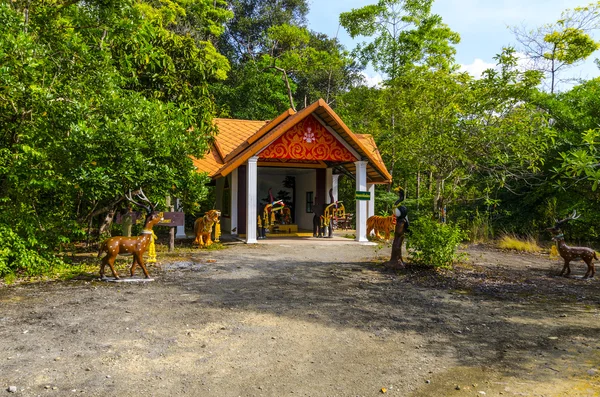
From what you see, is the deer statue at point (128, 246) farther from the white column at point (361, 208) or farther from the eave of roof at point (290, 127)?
the white column at point (361, 208)

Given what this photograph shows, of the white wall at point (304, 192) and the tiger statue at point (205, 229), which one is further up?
the white wall at point (304, 192)

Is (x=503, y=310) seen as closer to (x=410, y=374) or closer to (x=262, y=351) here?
(x=410, y=374)

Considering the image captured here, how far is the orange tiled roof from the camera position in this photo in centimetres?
1365

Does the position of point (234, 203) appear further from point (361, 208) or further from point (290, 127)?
point (361, 208)

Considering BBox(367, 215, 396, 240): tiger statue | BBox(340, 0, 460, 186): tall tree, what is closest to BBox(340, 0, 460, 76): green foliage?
BBox(340, 0, 460, 186): tall tree

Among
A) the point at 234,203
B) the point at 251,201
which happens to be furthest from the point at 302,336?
the point at 234,203

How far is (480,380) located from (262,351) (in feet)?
6.48

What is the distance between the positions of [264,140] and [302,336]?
9.33m

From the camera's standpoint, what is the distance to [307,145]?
14445 millimetres

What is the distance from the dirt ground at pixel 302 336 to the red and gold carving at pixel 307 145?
636 centimetres

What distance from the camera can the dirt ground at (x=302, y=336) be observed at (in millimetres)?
3650

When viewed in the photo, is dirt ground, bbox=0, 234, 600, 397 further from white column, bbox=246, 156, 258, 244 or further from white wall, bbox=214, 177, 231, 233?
white wall, bbox=214, 177, 231, 233

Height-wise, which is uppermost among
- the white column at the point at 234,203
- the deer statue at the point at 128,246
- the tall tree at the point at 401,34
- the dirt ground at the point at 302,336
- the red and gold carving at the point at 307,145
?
Answer: the tall tree at the point at 401,34

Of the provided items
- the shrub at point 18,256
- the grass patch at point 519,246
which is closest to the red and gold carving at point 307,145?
the grass patch at point 519,246
